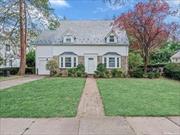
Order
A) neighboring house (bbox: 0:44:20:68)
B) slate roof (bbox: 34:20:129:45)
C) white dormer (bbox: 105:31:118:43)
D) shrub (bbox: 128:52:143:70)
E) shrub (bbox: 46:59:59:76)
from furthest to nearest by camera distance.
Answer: neighboring house (bbox: 0:44:20:68)
shrub (bbox: 128:52:143:70)
slate roof (bbox: 34:20:129:45)
white dormer (bbox: 105:31:118:43)
shrub (bbox: 46:59:59:76)

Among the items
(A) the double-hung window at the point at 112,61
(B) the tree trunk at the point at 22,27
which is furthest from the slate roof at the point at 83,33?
(B) the tree trunk at the point at 22,27

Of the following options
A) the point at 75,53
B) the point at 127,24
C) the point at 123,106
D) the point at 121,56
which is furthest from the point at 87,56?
the point at 123,106

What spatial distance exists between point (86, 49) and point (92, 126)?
31.3 metres

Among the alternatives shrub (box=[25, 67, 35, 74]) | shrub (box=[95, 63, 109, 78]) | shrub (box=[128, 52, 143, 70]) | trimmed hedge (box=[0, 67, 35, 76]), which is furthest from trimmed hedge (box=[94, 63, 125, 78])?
trimmed hedge (box=[0, 67, 35, 76])

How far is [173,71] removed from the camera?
110 feet

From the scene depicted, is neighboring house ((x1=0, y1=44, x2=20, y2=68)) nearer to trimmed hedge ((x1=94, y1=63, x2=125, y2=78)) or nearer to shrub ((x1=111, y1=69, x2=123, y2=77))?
→ trimmed hedge ((x1=94, y1=63, x2=125, y2=78))

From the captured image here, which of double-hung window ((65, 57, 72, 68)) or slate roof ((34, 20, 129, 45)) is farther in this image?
slate roof ((34, 20, 129, 45))

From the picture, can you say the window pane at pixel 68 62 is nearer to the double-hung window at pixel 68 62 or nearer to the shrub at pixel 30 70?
the double-hung window at pixel 68 62

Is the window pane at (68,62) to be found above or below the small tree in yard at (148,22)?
below

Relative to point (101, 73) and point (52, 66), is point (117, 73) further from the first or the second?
point (52, 66)

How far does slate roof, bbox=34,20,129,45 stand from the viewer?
39.7m

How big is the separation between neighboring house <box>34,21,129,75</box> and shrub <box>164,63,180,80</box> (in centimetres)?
513

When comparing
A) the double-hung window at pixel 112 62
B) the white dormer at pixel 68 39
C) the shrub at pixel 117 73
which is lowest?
the shrub at pixel 117 73

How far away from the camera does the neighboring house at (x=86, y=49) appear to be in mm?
39375
